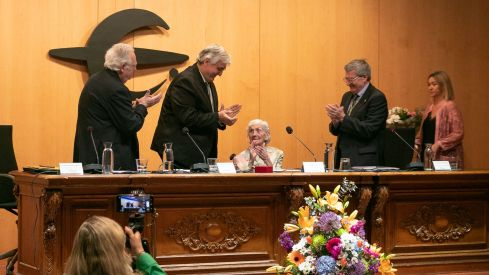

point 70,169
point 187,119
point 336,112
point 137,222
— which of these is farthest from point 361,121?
point 137,222

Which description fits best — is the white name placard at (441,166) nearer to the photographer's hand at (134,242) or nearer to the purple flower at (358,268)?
the purple flower at (358,268)

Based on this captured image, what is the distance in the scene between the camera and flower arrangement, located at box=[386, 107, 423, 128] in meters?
7.63

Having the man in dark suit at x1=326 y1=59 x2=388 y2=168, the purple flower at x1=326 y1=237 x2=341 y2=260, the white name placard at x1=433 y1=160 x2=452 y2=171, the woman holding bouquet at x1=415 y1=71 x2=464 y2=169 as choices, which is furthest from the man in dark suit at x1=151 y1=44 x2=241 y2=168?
the purple flower at x1=326 y1=237 x2=341 y2=260

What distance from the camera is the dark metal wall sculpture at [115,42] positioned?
7098 mm

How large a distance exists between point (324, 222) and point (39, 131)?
443cm

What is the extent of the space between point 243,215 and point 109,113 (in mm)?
1064

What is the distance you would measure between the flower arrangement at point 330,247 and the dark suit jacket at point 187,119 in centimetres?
249

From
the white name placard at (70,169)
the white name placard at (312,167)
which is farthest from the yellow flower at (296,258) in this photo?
the white name placard at (312,167)

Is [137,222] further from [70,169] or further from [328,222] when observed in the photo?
[70,169]

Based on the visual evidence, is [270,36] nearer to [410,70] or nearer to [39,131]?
[410,70]

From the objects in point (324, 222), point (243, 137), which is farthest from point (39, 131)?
point (324, 222)

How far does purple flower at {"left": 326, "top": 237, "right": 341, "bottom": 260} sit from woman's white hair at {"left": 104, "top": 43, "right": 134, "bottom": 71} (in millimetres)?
2629

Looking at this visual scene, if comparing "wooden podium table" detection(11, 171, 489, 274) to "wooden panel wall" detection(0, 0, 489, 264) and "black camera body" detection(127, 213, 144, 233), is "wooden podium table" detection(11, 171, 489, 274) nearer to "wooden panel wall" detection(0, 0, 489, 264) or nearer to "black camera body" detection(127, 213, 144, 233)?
"black camera body" detection(127, 213, 144, 233)

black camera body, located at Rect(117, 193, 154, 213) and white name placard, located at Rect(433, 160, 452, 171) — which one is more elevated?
white name placard, located at Rect(433, 160, 452, 171)
